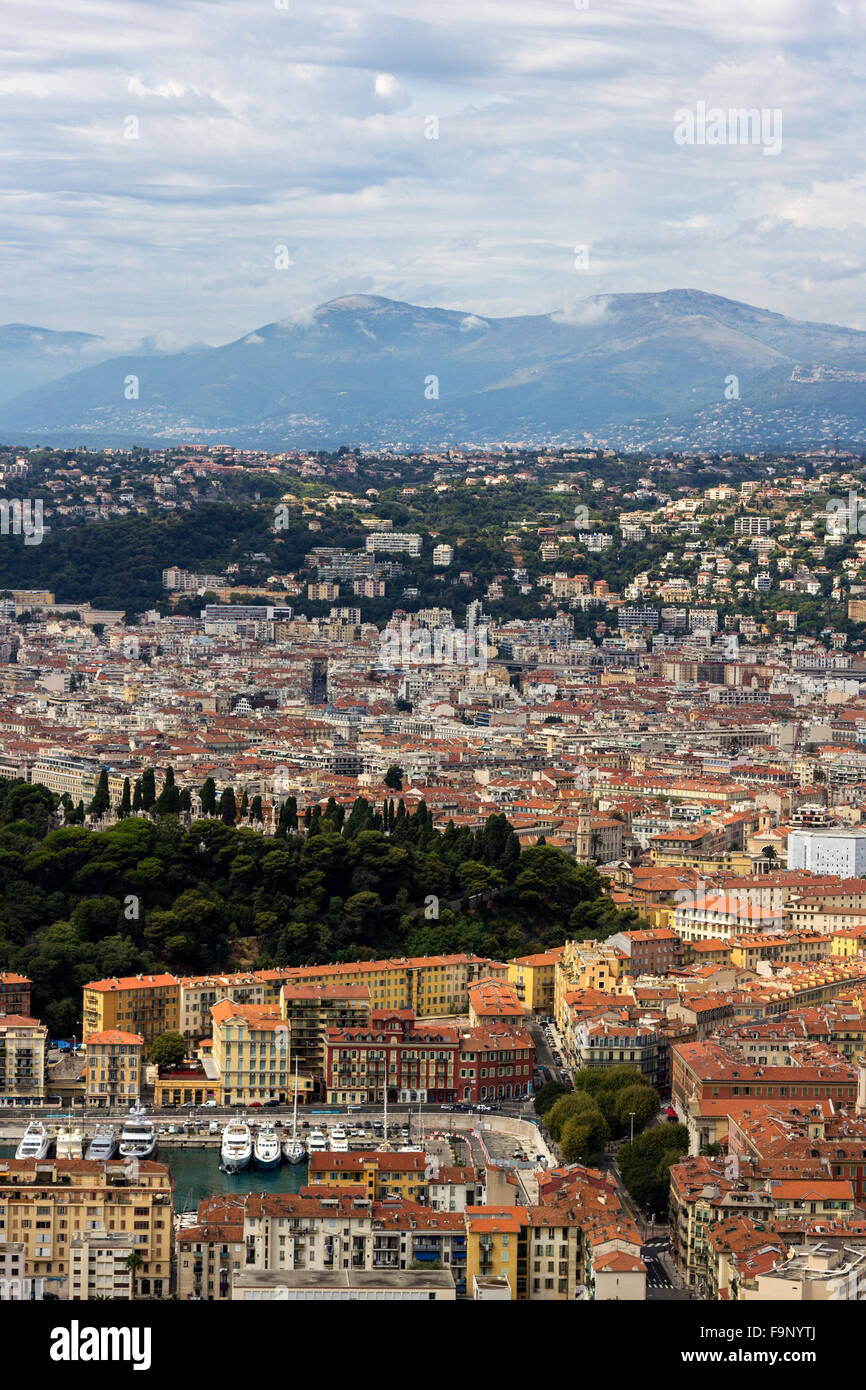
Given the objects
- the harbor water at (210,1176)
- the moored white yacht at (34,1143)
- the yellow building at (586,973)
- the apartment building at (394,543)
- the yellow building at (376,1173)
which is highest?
the apartment building at (394,543)

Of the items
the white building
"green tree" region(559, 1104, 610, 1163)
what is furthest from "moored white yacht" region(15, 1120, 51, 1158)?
the white building

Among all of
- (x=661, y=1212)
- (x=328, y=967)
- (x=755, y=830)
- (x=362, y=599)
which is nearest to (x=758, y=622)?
(x=362, y=599)

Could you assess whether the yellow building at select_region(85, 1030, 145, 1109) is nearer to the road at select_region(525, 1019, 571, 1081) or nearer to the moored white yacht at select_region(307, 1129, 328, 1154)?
the moored white yacht at select_region(307, 1129, 328, 1154)

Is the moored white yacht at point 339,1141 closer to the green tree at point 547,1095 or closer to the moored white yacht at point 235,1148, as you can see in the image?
the moored white yacht at point 235,1148

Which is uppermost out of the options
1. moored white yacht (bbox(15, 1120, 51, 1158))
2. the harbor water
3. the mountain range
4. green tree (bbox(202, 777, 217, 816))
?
the mountain range

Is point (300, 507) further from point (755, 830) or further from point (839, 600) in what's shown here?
point (755, 830)

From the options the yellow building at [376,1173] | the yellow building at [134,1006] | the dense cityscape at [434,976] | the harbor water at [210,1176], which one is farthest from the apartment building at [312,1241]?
the yellow building at [134,1006]
